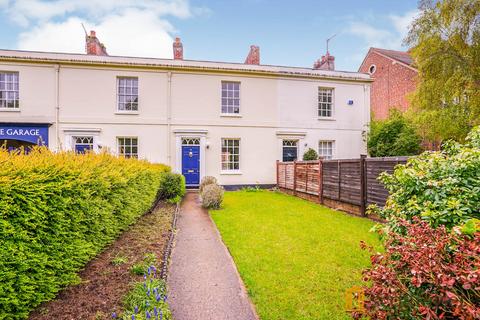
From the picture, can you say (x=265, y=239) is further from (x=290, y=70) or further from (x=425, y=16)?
(x=425, y=16)

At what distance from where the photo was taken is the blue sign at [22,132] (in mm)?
14062

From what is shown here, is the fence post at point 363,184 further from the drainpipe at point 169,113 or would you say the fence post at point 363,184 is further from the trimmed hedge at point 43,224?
the drainpipe at point 169,113

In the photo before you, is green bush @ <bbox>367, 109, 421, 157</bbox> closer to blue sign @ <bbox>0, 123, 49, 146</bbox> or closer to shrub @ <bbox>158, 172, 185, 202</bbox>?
shrub @ <bbox>158, 172, 185, 202</bbox>

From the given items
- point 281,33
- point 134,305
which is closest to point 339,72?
point 281,33

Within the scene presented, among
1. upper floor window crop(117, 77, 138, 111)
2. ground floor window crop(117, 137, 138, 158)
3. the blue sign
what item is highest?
upper floor window crop(117, 77, 138, 111)

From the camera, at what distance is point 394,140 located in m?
15.8

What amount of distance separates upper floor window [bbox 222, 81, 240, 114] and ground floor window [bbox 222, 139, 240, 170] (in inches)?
71.6

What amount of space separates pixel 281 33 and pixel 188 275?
1403cm

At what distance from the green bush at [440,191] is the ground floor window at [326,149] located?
14.4m

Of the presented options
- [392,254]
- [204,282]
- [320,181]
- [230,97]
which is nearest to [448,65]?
[320,181]

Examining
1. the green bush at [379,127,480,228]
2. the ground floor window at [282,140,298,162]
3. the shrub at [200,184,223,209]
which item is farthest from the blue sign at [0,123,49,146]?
the green bush at [379,127,480,228]

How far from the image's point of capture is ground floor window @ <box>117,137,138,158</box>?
1515cm

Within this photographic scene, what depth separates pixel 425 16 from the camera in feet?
48.0

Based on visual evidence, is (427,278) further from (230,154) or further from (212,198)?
(230,154)
